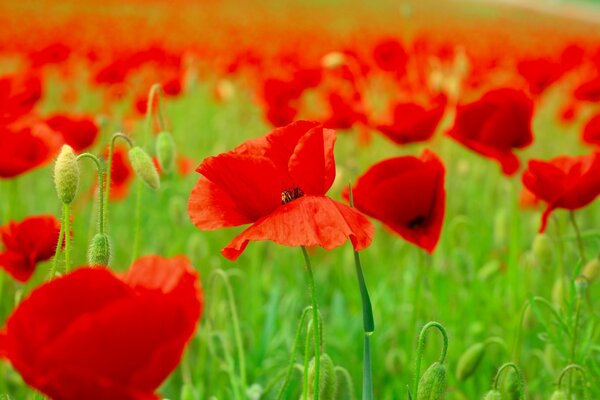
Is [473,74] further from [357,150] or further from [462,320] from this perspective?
[462,320]

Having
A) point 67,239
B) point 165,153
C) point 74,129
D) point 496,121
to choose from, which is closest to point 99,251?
point 67,239

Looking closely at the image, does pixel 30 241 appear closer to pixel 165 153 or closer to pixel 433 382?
pixel 165 153

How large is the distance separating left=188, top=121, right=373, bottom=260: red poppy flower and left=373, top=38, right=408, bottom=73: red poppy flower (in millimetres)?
2687

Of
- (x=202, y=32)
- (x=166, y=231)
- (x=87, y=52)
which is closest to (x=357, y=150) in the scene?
(x=166, y=231)

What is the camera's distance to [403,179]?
1191 millimetres

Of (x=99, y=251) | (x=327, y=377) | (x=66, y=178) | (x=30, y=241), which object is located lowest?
(x=327, y=377)

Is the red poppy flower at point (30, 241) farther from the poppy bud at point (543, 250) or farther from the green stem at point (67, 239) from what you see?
the poppy bud at point (543, 250)

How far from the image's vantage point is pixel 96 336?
70 centimetres

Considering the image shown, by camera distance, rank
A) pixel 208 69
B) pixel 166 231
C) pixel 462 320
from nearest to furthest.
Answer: pixel 462 320 → pixel 166 231 → pixel 208 69

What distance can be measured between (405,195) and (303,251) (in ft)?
0.88

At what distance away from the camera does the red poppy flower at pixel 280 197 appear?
3.20 ft

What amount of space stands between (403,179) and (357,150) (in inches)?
107

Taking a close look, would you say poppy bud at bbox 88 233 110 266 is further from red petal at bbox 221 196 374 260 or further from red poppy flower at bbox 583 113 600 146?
red poppy flower at bbox 583 113 600 146

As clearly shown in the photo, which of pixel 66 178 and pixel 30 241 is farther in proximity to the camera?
pixel 30 241
